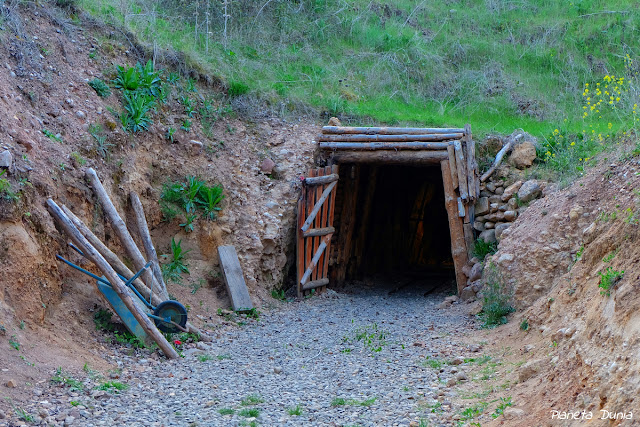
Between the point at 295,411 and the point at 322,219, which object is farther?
the point at 322,219

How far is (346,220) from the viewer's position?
11.9 m

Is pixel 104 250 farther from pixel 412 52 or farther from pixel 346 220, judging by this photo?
pixel 412 52

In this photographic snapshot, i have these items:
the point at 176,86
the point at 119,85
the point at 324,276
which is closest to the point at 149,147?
the point at 119,85

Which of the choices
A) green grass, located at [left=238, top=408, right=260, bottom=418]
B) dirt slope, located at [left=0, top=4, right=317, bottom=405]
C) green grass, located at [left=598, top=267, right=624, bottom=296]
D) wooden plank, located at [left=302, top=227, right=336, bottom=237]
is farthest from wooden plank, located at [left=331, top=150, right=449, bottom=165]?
green grass, located at [left=238, top=408, right=260, bottom=418]

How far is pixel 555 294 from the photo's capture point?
6.50 m

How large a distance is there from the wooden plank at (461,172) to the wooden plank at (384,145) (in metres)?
0.21

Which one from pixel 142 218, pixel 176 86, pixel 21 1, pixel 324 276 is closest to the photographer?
pixel 142 218

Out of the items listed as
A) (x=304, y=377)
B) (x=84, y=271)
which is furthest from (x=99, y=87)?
(x=304, y=377)

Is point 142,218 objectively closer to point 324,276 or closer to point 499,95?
point 324,276

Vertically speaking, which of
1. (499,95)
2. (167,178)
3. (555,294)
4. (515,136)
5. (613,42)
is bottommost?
(555,294)

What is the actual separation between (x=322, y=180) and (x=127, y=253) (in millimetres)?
3921

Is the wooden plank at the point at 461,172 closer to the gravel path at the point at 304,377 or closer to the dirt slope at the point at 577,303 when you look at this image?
the dirt slope at the point at 577,303

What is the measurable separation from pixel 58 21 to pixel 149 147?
2368 mm

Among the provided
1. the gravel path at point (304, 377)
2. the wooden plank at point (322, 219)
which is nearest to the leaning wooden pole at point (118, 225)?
the gravel path at point (304, 377)
